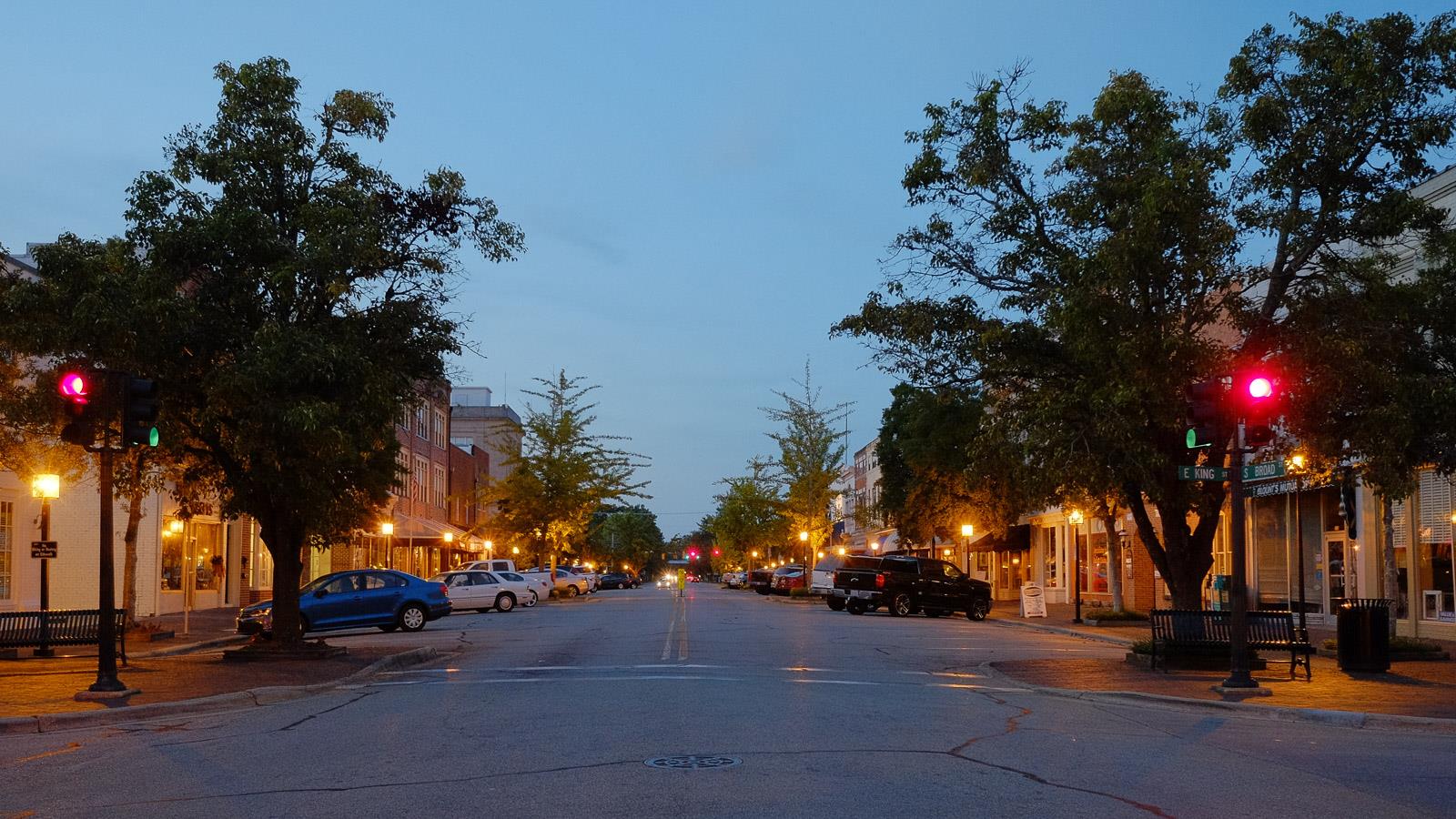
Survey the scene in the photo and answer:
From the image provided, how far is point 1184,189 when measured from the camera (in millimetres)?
18438

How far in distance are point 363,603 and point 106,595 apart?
49.4 ft

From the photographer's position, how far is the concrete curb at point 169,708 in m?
13.9

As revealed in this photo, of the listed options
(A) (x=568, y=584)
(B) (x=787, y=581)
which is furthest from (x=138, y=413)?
(B) (x=787, y=581)

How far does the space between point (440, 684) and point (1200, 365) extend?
1148cm

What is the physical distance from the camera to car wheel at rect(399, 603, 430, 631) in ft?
105

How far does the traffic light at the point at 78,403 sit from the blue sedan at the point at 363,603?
1293cm

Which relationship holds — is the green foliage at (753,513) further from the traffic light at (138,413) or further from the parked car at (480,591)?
the traffic light at (138,413)

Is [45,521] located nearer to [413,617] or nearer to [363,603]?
[363,603]

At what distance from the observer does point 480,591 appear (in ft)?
147

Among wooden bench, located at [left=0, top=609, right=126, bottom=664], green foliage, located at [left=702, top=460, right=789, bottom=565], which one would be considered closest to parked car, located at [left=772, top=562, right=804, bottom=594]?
green foliage, located at [left=702, top=460, right=789, bottom=565]

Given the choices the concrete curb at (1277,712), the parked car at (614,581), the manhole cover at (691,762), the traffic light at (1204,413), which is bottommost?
the parked car at (614,581)

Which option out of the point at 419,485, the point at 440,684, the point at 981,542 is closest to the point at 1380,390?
the point at 440,684

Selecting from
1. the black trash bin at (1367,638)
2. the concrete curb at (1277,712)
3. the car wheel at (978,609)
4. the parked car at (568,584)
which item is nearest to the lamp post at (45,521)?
the concrete curb at (1277,712)

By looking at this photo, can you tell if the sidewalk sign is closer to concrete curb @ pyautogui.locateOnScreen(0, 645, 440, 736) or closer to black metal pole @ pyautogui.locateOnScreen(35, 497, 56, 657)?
concrete curb @ pyautogui.locateOnScreen(0, 645, 440, 736)
